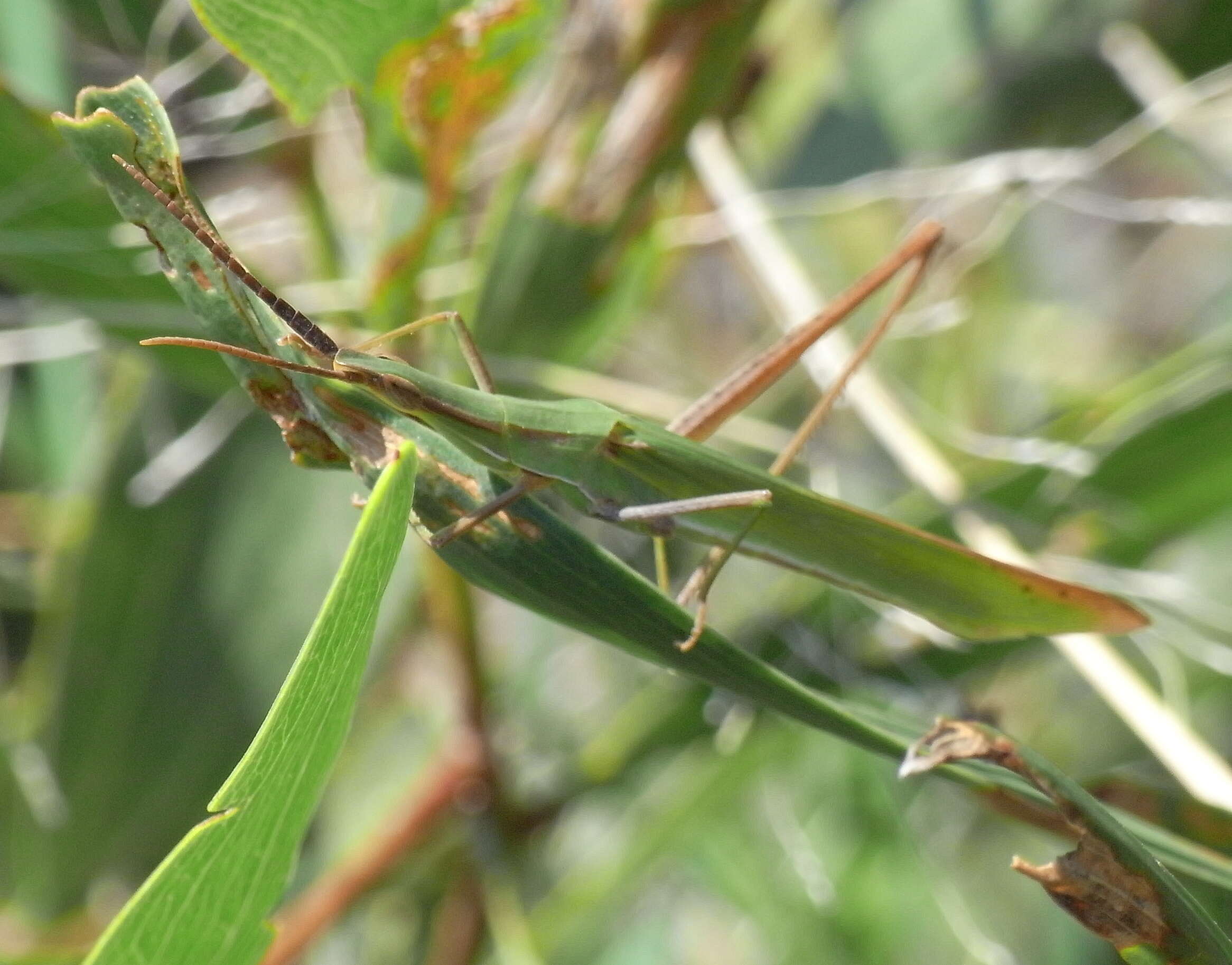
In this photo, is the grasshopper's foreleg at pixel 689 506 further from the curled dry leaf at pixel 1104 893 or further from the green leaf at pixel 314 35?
the green leaf at pixel 314 35

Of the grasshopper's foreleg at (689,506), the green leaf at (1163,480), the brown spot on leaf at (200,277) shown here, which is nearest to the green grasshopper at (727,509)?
the grasshopper's foreleg at (689,506)

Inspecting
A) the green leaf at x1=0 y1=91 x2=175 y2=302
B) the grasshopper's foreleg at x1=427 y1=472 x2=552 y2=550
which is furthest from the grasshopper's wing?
the green leaf at x1=0 y1=91 x2=175 y2=302

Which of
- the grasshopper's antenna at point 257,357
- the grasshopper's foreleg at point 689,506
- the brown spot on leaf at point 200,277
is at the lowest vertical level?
the grasshopper's foreleg at point 689,506

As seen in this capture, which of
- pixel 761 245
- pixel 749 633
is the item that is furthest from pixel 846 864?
pixel 761 245

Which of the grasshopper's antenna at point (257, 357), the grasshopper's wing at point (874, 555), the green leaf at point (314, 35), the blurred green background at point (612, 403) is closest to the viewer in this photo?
the grasshopper's antenna at point (257, 357)

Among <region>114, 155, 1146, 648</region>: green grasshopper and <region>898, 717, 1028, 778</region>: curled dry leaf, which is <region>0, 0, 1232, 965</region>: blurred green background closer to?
<region>114, 155, 1146, 648</region>: green grasshopper
